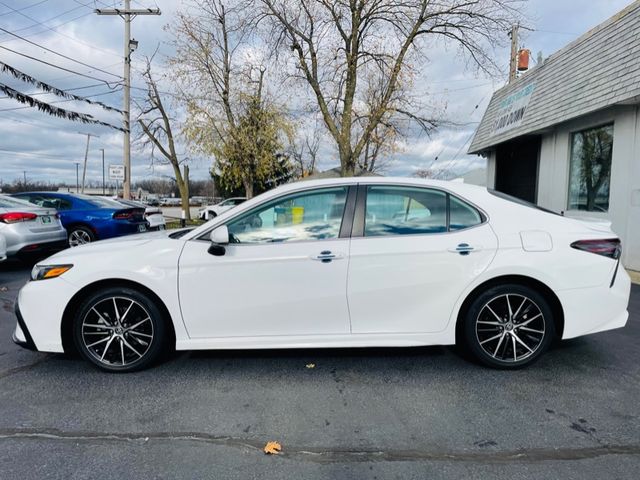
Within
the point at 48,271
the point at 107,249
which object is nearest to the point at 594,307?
the point at 107,249

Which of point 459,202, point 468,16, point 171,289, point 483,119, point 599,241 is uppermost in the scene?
point 468,16

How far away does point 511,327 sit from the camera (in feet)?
10.9

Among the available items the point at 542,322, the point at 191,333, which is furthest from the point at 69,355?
the point at 542,322

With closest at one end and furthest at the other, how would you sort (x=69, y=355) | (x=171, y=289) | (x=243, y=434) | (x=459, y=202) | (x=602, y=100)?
(x=243, y=434) < (x=171, y=289) < (x=459, y=202) < (x=69, y=355) < (x=602, y=100)

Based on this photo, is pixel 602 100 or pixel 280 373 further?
pixel 602 100

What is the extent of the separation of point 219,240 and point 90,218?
7.42m

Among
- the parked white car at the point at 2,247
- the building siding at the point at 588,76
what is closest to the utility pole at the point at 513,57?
the building siding at the point at 588,76

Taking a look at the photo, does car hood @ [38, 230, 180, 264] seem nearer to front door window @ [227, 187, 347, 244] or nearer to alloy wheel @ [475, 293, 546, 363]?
front door window @ [227, 187, 347, 244]

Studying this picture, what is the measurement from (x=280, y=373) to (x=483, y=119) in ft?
48.8

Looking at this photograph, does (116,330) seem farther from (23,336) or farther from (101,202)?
(101,202)

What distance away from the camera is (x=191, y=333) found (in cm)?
324

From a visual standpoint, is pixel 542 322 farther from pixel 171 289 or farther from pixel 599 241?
pixel 171 289

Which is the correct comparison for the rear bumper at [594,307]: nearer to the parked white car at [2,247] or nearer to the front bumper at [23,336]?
the front bumper at [23,336]

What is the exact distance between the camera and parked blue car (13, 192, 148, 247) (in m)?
9.09
